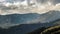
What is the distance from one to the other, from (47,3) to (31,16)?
14 centimetres

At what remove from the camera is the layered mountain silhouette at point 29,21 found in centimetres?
88

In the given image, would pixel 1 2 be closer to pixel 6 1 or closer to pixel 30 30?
pixel 6 1

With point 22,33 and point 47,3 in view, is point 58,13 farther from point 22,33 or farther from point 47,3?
point 22,33

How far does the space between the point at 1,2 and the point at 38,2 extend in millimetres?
251

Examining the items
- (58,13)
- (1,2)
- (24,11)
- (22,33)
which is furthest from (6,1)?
(58,13)

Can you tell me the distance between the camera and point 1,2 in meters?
0.92

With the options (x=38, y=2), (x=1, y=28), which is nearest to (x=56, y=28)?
(x=38, y=2)

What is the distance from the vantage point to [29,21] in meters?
0.90

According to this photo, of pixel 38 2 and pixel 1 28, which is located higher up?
pixel 38 2

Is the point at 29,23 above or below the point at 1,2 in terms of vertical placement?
below

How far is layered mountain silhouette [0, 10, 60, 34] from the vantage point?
885 mm

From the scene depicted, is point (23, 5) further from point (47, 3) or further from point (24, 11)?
point (47, 3)

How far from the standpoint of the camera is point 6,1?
92 centimetres

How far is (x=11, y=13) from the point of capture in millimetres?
905
